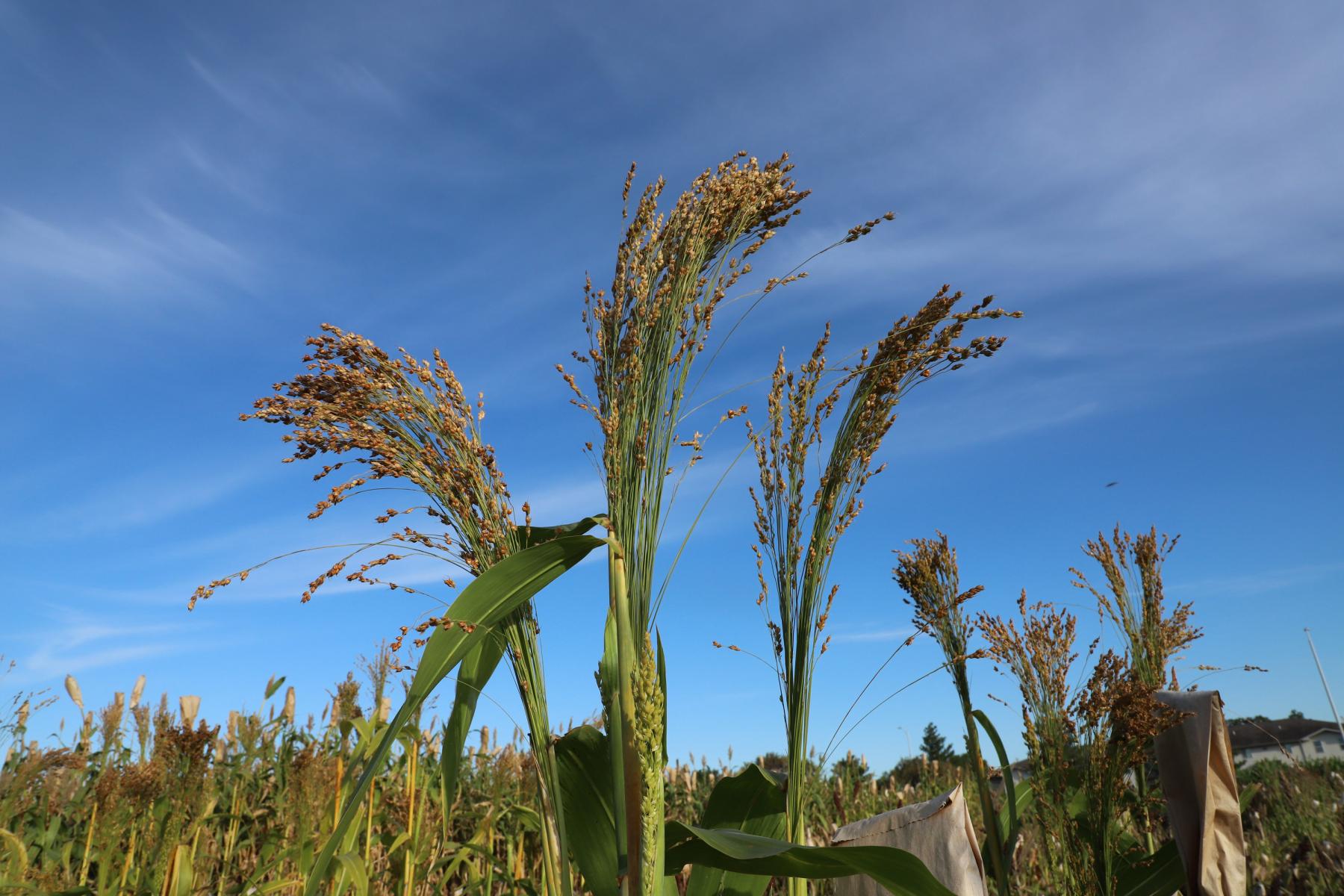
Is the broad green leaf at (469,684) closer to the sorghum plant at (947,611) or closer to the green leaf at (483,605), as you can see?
the green leaf at (483,605)

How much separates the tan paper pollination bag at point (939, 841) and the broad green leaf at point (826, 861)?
0.44m

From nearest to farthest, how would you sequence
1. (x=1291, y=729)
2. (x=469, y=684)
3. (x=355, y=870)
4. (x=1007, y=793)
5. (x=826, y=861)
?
(x=826, y=861) < (x=469, y=684) < (x=355, y=870) < (x=1007, y=793) < (x=1291, y=729)

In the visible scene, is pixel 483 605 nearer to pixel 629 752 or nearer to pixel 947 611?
pixel 629 752

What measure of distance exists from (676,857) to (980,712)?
51.3 inches

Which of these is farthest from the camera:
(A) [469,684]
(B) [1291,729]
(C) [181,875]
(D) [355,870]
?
(B) [1291,729]

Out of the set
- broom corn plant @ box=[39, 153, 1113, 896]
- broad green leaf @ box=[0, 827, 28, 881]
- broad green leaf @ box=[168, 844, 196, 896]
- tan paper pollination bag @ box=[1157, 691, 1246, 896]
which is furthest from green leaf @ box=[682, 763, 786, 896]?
broad green leaf @ box=[0, 827, 28, 881]

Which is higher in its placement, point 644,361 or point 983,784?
point 644,361

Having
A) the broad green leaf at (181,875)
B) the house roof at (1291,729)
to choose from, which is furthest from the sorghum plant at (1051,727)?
the house roof at (1291,729)

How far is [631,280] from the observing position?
2.13m

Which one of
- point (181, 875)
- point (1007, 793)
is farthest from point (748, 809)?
point (181, 875)

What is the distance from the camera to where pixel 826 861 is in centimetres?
162

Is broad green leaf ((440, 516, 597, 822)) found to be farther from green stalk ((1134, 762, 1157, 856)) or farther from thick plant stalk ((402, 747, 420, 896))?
green stalk ((1134, 762, 1157, 856))

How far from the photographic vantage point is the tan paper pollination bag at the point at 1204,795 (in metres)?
2.45

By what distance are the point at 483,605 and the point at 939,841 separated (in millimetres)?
1378
